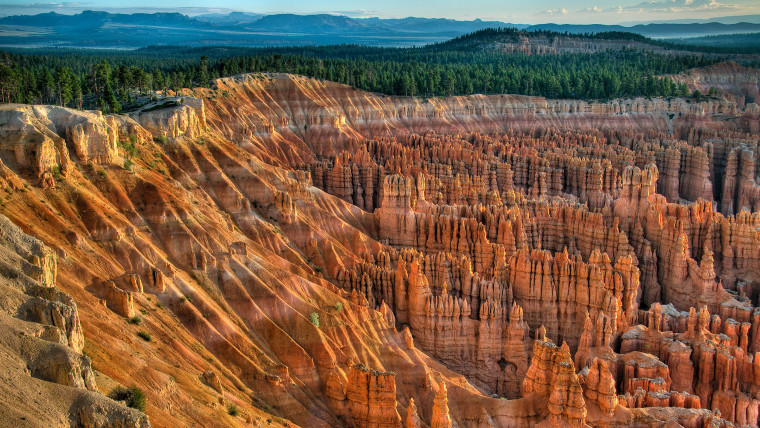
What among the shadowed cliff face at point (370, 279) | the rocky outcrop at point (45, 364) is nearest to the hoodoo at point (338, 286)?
the rocky outcrop at point (45, 364)

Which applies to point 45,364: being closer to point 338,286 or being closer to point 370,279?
point 338,286

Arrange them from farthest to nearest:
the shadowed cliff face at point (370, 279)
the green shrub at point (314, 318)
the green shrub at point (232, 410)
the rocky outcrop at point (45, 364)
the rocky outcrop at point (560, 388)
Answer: the green shrub at point (314, 318) < the rocky outcrop at point (560, 388) < the shadowed cliff face at point (370, 279) < the green shrub at point (232, 410) < the rocky outcrop at point (45, 364)

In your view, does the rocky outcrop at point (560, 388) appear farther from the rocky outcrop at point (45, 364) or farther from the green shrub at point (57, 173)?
the green shrub at point (57, 173)

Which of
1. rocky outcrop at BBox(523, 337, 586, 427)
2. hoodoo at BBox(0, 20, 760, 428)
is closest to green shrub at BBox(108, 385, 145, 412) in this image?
hoodoo at BBox(0, 20, 760, 428)

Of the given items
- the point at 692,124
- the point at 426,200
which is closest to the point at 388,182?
the point at 426,200

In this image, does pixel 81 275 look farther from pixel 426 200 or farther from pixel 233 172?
pixel 426 200

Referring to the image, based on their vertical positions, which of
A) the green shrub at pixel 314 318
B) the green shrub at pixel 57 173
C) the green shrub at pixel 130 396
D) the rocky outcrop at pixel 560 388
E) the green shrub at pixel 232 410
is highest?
the green shrub at pixel 57 173
